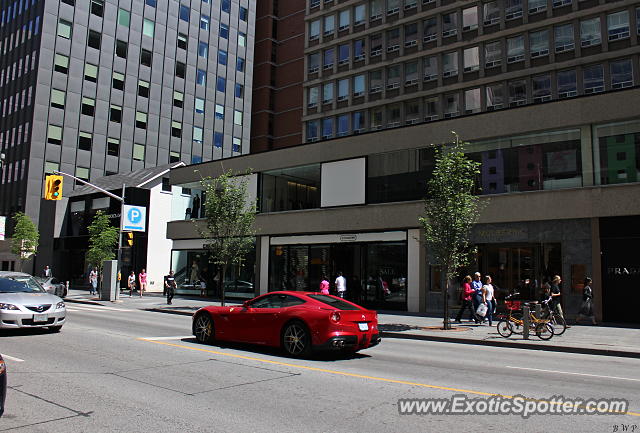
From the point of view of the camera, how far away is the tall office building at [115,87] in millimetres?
51656

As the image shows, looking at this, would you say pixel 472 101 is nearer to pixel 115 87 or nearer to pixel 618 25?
pixel 618 25

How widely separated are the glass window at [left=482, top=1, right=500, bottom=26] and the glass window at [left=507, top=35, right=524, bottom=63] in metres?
2.30

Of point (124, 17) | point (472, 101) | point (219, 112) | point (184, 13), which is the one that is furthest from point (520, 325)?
point (184, 13)

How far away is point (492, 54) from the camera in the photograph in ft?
146

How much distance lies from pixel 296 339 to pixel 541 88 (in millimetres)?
39072

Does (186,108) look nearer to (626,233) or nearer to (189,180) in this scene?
(189,180)

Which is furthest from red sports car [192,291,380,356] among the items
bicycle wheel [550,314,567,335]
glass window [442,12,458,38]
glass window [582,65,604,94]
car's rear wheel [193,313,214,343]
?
glass window [442,12,458,38]

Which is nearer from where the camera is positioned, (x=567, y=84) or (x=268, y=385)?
(x=268, y=385)

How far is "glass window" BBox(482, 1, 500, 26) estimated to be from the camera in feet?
144

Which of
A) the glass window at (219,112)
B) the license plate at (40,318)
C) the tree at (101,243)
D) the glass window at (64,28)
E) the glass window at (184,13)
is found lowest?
the license plate at (40,318)

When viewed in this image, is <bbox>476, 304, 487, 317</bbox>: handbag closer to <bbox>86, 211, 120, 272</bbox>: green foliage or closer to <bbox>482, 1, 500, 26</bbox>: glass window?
<bbox>86, 211, 120, 272</bbox>: green foliage

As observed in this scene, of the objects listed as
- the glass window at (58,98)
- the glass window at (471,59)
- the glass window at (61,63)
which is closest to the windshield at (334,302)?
the glass window at (471,59)

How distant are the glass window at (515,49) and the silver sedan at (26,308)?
134 ft

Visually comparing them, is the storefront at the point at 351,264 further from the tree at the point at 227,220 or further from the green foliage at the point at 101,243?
the green foliage at the point at 101,243
